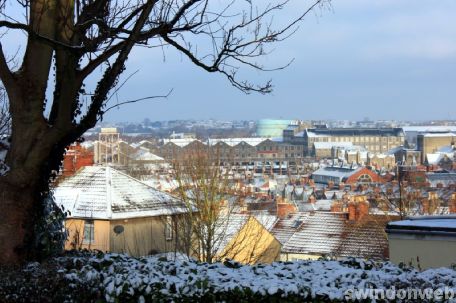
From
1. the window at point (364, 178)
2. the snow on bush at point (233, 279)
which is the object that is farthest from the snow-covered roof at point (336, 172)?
the snow on bush at point (233, 279)

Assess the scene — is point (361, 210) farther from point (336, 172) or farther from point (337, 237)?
point (336, 172)

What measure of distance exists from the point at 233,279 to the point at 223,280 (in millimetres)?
73

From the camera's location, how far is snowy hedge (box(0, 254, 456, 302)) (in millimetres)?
4523

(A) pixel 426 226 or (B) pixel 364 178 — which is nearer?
(A) pixel 426 226

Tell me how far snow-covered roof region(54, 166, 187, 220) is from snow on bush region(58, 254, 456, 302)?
15.3 metres

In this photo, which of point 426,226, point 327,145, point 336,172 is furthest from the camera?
point 327,145

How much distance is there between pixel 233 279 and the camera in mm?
4840

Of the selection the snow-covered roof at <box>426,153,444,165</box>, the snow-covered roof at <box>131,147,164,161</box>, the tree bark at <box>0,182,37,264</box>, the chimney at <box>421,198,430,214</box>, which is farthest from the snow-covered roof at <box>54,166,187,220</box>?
the snow-covered roof at <box>426,153,444,165</box>

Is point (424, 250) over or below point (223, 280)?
below

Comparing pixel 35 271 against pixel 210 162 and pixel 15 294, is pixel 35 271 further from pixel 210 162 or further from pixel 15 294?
pixel 210 162

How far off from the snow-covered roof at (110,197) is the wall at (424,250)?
12.4 meters

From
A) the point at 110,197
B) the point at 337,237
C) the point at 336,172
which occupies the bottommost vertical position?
the point at 336,172

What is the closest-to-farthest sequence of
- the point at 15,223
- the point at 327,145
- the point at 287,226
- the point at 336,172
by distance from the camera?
the point at 15,223, the point at 287,226, the point at 336,172, the point at 327,145

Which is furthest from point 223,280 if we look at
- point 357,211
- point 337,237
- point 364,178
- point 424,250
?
point 364,178
